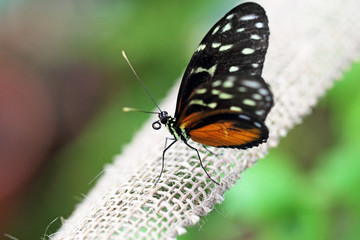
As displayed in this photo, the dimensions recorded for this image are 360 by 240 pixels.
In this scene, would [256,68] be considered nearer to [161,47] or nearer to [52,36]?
[161,47]

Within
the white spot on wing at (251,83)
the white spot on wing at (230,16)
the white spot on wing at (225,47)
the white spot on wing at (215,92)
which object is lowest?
the white spot on wing at (251,83)

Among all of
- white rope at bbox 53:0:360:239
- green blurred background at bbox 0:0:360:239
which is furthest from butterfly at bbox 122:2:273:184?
green blurred background at bbox 0:0:360:239

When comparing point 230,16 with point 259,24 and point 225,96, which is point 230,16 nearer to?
point 259,24

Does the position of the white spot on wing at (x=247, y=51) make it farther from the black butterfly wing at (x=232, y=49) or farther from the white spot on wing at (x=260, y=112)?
the white spot on wing at (x=260, y=112)

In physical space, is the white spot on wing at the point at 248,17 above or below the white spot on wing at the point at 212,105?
above

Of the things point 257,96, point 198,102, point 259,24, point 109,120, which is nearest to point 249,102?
point 257,96

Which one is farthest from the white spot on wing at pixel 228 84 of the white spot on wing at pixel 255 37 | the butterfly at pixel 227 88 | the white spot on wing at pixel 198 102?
the white spot on wing at pixel 255 37

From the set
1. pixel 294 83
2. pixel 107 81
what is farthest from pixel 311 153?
pixel 107 81
